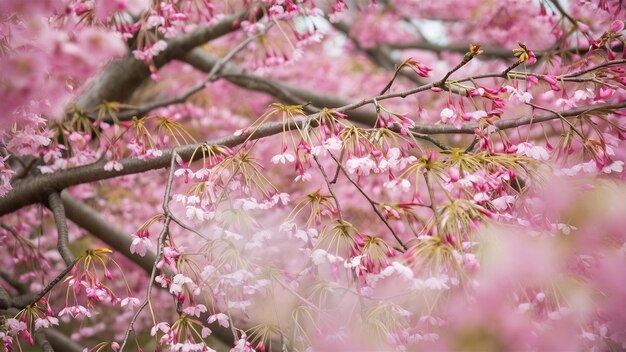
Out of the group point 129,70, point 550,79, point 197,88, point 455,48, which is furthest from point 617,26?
point 455,48

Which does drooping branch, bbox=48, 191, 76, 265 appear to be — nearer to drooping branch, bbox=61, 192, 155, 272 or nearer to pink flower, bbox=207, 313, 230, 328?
drooping branch, bbox=61, 192, 155, 272

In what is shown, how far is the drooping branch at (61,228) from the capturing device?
251 cm

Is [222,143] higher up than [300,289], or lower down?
higher up

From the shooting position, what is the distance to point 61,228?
2.65 m

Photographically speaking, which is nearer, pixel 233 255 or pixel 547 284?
pixel 547 284

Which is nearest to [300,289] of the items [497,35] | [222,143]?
[222,143]

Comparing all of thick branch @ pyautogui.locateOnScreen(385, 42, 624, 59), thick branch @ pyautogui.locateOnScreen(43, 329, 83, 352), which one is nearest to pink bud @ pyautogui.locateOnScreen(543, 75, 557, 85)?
thick branch @ pyautogui.locateOnScreen(43, 329, 83, 352)

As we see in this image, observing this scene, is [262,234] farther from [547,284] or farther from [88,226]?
[88,226]

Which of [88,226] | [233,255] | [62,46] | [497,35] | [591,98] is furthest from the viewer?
[497,35]

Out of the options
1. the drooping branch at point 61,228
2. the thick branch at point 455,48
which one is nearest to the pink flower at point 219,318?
the drooping branch at point 61,228

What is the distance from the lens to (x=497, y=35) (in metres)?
5.01

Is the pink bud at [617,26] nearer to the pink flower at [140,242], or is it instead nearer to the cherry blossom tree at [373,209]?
the cherry blossom tree at [373,209]

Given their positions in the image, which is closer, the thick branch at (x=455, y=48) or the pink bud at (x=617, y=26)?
the pink bud at (x=617, y=26)

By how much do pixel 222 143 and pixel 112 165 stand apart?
2.05 feet
